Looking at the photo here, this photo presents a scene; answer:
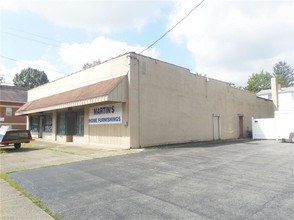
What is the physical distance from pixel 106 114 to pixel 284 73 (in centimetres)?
8892

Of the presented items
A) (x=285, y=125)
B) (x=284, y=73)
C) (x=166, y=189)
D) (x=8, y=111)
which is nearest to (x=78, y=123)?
(x=166, y=189)

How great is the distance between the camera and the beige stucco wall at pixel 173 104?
50.5 feet

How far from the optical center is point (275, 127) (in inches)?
904

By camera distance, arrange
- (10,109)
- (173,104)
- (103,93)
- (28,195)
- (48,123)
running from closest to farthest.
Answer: (28,195) → (103,93) → (173,104) → (48,123) → (10,109)

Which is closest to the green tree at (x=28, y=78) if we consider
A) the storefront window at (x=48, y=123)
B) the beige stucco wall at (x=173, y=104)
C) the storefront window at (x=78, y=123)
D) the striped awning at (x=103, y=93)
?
the storefront window at (x=48, y=123)

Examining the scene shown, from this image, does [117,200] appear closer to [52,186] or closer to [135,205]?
[135,205]

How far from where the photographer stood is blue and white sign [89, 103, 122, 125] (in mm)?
15663

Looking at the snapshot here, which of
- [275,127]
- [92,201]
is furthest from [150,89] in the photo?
[275,127]

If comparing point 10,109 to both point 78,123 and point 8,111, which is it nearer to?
point 8,111

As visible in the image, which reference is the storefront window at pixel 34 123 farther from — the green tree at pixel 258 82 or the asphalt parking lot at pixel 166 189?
the green tree at pixel 258 82

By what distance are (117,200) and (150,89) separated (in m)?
11.3

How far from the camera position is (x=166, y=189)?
242 inches

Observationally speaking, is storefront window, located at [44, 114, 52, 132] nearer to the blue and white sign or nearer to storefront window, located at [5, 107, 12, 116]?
the blue and white sign

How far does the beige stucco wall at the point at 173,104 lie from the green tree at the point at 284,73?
233 ft
